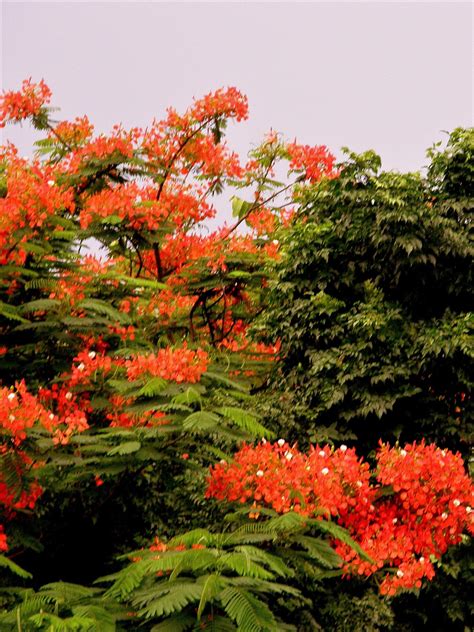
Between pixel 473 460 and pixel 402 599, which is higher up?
pixel 473 460

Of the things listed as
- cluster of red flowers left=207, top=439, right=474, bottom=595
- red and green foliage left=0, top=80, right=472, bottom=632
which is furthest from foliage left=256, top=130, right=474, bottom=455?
cluster of red flowers left=207, top=439, right=474, bottom=595

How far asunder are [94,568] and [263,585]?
8.64 ft

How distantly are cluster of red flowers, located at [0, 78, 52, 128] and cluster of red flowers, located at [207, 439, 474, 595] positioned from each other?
579cm

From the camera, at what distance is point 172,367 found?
583 cm

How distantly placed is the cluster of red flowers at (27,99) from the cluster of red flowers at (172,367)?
5121 mm

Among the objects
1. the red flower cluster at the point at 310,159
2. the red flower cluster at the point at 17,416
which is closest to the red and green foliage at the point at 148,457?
the red flower cluster at the point at 17,416

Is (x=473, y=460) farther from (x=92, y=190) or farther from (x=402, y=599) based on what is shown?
(x=92, y=190)

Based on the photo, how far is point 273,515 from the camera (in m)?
5.65

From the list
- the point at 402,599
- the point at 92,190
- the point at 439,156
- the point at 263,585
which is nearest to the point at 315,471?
the point at 263,585

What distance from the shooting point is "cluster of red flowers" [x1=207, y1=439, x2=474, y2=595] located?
5.94 m

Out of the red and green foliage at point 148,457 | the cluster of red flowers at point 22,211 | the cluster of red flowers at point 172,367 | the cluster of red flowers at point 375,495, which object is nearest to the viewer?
the red and green foliage at point 148,457

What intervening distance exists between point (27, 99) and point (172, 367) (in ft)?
17.8

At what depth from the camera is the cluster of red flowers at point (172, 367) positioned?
5.83 meters

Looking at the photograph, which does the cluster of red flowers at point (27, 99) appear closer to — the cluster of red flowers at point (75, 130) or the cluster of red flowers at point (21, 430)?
the cluster of red flowers at point (75, 130)
